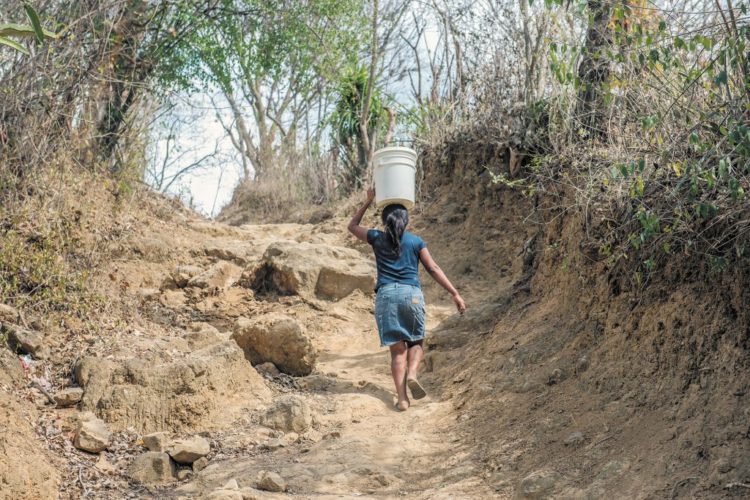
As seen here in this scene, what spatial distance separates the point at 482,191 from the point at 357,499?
541 centimetres

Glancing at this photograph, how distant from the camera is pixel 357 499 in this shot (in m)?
4.24

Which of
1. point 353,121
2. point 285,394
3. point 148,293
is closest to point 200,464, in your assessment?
point 285,394

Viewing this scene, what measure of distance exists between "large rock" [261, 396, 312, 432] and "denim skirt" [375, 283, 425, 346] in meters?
0.81

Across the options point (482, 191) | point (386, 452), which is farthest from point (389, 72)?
point (386, 452)

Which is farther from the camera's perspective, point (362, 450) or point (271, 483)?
point (362, 450)

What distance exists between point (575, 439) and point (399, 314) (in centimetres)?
197

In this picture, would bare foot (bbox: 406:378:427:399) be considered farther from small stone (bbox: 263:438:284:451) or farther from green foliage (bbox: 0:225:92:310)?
green foliage (bbox: 0:225:92:310)

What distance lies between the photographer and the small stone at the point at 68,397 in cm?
520

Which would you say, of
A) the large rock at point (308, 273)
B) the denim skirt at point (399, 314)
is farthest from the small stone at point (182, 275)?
the denim skirt at point (399, 314)

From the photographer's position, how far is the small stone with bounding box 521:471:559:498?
3902 mm

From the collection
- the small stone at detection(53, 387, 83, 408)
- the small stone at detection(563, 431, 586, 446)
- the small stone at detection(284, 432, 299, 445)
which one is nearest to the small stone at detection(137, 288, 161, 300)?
the small stone at detection(53, 387, 83, 408)

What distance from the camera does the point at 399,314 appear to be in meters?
5.98

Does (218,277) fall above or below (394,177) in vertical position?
below

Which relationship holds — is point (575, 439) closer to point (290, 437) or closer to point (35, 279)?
point (290, 437)
